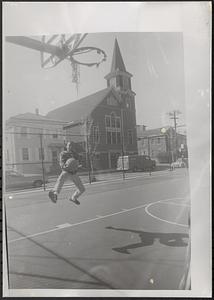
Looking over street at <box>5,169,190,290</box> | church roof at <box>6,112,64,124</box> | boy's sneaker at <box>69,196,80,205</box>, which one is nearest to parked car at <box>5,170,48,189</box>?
street at <box>5,169,190,290</box>

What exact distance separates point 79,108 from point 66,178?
34 centimetres

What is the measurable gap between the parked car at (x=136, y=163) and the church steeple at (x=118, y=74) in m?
0.33

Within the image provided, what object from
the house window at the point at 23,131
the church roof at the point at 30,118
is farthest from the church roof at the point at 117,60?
the house window at the point at 23,131

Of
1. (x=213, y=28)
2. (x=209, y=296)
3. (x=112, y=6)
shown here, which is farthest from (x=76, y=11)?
(x=209, y=296)

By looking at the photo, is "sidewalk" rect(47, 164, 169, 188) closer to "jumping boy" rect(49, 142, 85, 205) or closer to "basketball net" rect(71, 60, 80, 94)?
"jumping boy" rect(49, 142, 85, 205)

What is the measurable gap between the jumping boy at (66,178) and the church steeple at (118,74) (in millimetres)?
361

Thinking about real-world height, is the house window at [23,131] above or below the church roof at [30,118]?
below

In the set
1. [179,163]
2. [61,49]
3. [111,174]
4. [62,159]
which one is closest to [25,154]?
[62,159]

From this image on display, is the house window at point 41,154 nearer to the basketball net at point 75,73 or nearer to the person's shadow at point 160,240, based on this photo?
the basketball net at point 75,73

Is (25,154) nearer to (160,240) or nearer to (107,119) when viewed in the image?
(107,119)

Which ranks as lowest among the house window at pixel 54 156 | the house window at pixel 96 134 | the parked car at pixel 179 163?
the parked car at pixel 179 163

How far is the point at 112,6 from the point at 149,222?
1046 millimetres

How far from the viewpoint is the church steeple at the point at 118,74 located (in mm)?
1479

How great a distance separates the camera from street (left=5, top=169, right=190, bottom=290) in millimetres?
1466
